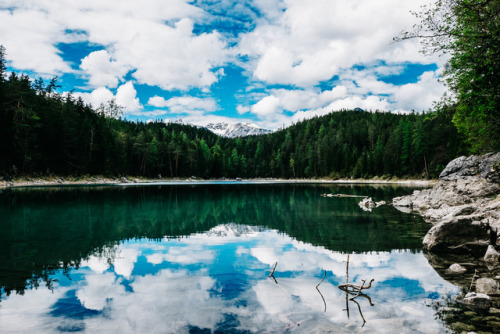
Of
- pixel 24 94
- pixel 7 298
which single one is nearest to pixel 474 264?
pixel 7 298

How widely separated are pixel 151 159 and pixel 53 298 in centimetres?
10402

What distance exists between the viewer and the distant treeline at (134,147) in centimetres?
5981

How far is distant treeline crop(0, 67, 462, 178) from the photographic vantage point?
59.8 meters

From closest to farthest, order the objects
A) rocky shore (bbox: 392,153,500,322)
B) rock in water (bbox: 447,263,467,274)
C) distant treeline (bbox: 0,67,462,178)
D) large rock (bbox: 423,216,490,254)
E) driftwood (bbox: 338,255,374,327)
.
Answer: rocky shore (bbox: 392,153,500,322)
driftwood (bbox: 338,255,374,327)
rock in water (bbox: 447,263,467,274)
large rock (bbox: 423,216,490,254)
distant treeline (bbox: 0,67,462,178)

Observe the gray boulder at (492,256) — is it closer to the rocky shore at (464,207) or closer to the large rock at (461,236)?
the rocky shore at (464,207)

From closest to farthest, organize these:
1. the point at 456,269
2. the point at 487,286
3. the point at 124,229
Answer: the point at 487,286 < the point at 456,269 < the point at 124,229

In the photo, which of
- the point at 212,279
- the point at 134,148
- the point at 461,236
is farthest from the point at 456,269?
the point at 134,148

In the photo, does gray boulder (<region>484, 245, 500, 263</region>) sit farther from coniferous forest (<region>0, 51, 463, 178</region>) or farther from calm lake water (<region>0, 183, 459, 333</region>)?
coniferous forest (<region>0, 51, 463, 178</region>)

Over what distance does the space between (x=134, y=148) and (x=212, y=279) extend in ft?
325

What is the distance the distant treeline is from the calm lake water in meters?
13.2

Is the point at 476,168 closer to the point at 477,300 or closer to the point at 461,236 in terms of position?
the point at 461,236

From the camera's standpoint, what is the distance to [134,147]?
101688 millimetres

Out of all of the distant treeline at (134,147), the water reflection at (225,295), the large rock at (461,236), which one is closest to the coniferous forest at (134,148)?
the distant treeline at (134,147)

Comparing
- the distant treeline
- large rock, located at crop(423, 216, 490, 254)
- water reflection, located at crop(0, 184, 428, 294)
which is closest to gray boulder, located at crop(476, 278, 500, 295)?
large rock, located at crop(423, 216, 490, 254)
